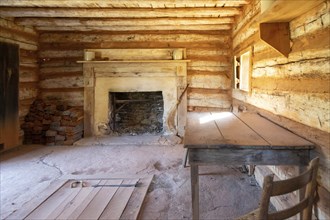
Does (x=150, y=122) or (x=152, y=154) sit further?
(x=150, y=122)

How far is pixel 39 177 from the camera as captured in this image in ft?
11.6

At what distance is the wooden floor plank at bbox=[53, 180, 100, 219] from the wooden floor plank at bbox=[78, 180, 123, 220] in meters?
0.12

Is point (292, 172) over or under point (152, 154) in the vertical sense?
over

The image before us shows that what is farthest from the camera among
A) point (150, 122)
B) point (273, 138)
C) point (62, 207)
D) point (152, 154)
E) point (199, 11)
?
point (150, 122)

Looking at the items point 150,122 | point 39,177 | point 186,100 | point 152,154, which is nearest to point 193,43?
point 186,100

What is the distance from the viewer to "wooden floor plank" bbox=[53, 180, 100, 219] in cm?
248

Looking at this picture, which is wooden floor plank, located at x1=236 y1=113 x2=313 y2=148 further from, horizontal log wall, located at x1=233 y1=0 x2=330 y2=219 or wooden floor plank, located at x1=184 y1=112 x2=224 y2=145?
wooden floor plank, located at x1=184 y1=112 x2=224 y2=145

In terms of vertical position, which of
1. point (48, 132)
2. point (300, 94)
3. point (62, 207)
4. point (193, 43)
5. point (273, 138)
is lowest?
point (62, 207)

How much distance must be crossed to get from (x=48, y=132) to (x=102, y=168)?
212 cm

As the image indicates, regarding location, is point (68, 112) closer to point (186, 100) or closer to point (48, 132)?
point (48, 132)

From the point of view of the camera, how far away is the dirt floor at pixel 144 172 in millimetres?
2715

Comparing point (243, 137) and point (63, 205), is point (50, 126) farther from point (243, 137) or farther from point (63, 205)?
point (243, 137)

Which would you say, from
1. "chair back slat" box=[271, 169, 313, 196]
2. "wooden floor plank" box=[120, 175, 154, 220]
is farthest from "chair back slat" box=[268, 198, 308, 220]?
"wooden floor plank" box=[120, 175, 154, 220]

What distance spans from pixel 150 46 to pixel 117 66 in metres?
0.87
